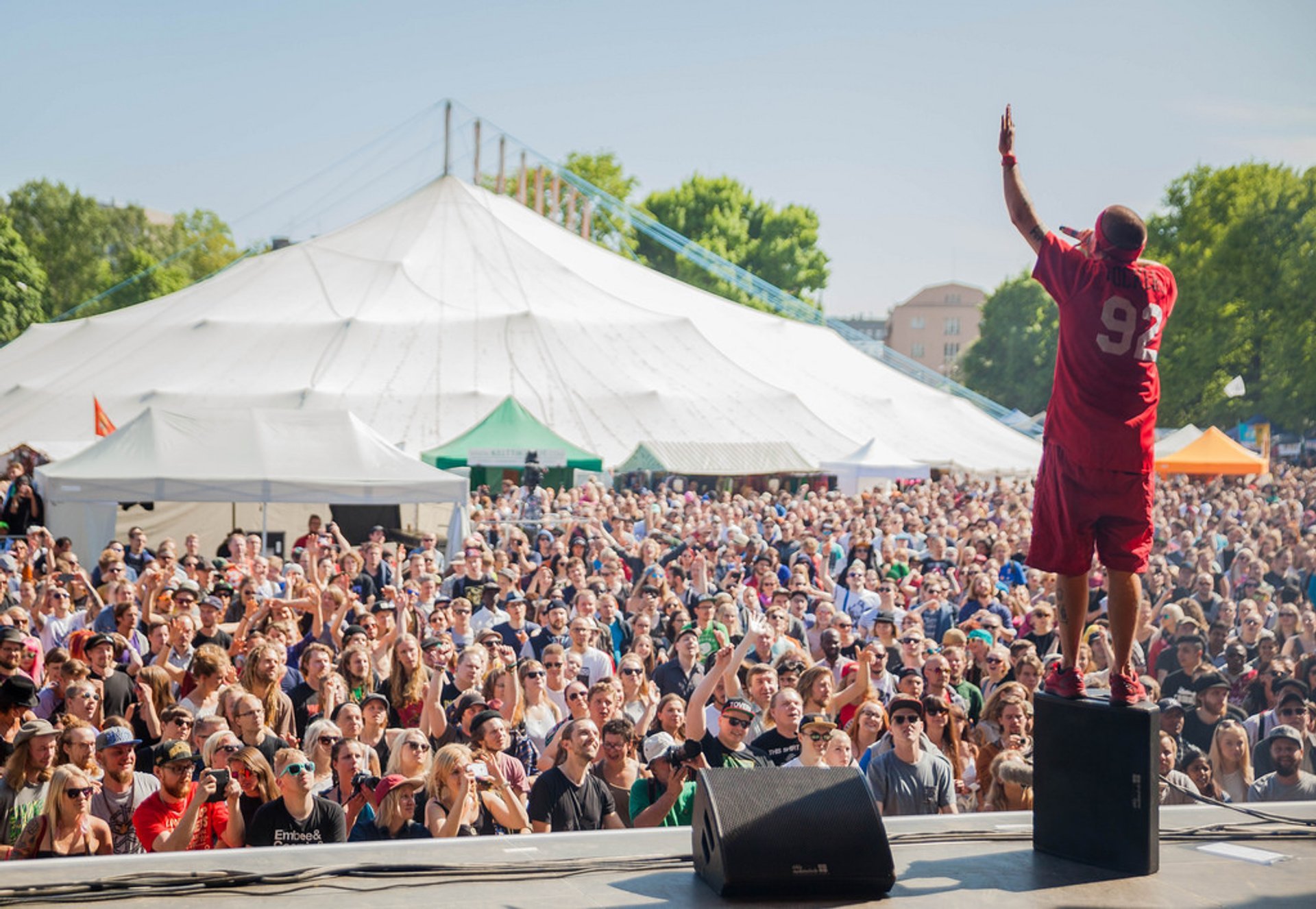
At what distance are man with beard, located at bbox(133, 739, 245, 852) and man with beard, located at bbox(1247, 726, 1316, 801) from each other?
5.19 metres

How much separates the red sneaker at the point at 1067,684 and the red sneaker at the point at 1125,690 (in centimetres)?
14

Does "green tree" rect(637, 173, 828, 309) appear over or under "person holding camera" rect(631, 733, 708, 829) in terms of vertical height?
over

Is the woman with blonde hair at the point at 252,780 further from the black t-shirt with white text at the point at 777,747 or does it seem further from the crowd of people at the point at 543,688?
the black t-shirt with white text at the point at 777,747

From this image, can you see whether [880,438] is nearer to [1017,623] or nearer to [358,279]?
[358,279]

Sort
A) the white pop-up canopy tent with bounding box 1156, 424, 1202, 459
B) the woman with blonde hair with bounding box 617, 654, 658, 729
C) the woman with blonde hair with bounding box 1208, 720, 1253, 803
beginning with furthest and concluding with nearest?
the white pop-up canopy tent with bounding box 1156, 424, 1202, 459, the woman with blonde hair with bounding box 617, 654, 658, 729, the woman with blonde hair with bounding box 1208, 720, 1253, 803

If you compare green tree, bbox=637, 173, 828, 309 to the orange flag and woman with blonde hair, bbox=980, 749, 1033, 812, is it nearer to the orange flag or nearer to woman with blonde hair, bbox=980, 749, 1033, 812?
the orange flag

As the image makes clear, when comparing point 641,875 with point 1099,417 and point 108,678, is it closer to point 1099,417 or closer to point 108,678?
point 1099,417

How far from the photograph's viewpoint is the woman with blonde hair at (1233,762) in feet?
24.9

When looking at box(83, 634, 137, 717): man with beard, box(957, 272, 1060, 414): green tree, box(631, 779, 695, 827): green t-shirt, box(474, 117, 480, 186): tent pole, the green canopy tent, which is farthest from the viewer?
box(957, 272, 1060, 414): green tree

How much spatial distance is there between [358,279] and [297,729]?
3860cm

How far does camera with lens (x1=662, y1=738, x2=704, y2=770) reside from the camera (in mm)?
6266

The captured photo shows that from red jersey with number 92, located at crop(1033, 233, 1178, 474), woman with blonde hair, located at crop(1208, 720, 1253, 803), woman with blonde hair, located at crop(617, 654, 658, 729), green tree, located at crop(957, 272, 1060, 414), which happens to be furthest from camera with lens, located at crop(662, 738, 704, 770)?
green tree, located at crop(957, 272, 1060, 414)

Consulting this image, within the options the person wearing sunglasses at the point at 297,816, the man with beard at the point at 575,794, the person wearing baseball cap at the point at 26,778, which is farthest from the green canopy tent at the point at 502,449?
the person wearing sunglasses at the point at 297,816

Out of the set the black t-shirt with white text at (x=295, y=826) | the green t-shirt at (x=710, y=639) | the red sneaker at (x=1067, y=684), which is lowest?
the black t-shirt with white text at (x=295, y=826)
